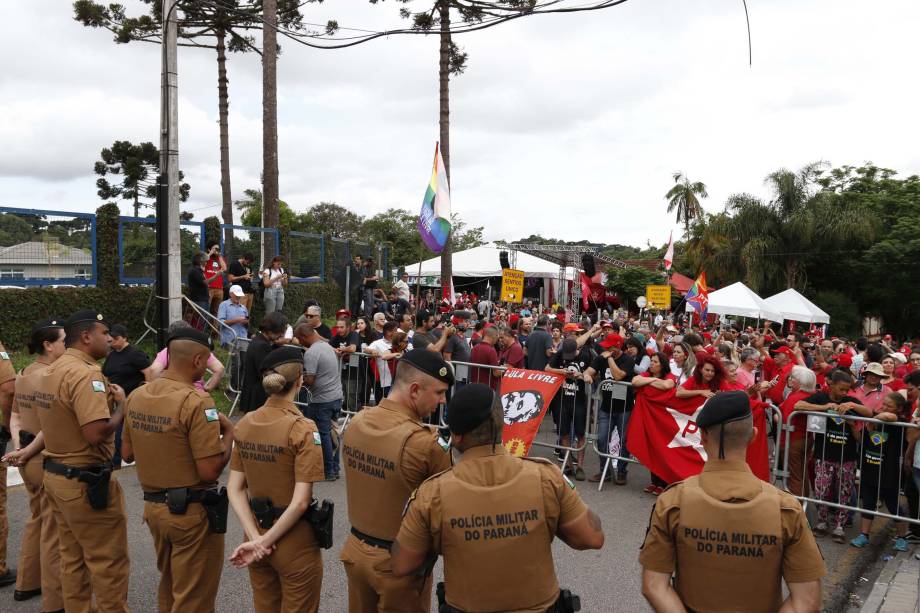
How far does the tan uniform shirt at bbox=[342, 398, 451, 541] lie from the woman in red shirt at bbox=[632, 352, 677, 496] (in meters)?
5.12

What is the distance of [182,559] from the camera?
383 centimetres

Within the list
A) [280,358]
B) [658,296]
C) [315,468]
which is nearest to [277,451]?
[315,468]

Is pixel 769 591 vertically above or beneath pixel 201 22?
beneath

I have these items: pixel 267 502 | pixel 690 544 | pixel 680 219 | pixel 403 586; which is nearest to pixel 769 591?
pixel 690 544

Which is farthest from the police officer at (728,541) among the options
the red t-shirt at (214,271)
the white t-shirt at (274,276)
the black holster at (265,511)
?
the white t-shirt at (274,276)

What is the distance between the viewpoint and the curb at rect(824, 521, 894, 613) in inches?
215

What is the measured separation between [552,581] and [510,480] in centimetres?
48

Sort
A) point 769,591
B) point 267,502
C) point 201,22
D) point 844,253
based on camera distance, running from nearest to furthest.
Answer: point 769,591 → point 267,502 → point 201,22 → point 844,253

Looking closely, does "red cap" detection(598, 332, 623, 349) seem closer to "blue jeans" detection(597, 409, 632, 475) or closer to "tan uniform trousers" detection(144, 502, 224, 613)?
"blue jeans" detection(597, 409, 632, 475)

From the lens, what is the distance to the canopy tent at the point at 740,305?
22891 millimetres

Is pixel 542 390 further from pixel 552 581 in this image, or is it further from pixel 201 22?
pixel 201 22

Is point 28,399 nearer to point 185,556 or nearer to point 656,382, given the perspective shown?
point 185,556

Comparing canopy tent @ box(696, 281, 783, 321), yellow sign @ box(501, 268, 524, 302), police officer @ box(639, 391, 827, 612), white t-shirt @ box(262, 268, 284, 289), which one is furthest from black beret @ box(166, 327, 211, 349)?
canopy tent @ box(696, 281, 783, 321)

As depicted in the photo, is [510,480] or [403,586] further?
[403,586]
